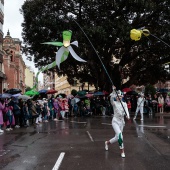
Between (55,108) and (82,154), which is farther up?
(55,108)

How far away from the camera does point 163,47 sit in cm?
2864

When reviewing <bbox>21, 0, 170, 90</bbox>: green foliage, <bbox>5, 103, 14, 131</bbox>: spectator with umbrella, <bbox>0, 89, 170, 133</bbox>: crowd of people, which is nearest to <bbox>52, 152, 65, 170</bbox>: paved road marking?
<bbox>0, 89, 170, 133</bbox>: crowd of people

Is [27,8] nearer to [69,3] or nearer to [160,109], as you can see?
[69,3]

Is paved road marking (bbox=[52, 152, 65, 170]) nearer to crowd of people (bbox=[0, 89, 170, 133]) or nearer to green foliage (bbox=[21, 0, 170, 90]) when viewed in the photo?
crowd of people (bbox=[0, 89, 170, 133])

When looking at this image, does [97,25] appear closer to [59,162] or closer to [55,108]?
[55,108]

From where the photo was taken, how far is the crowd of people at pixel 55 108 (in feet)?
54.2

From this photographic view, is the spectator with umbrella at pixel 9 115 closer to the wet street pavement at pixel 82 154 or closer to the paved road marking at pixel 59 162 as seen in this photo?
the wet street pavement at pixel 82 154

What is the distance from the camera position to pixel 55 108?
22875 millimetres

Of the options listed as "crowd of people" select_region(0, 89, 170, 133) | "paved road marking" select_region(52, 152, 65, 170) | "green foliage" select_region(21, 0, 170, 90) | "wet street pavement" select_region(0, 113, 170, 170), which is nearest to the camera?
"paved road marking" select_region(52, 152, 65, 170)

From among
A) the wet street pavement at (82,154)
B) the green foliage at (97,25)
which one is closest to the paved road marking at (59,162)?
the wet street pavement at (82,154)

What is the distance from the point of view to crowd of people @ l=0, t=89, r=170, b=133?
651 inches

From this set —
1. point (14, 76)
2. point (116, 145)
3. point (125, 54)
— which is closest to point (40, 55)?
point (125, 54)

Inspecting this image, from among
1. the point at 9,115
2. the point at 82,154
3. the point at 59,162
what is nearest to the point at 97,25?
the point at 9,115

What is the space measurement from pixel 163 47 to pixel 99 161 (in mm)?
22697
